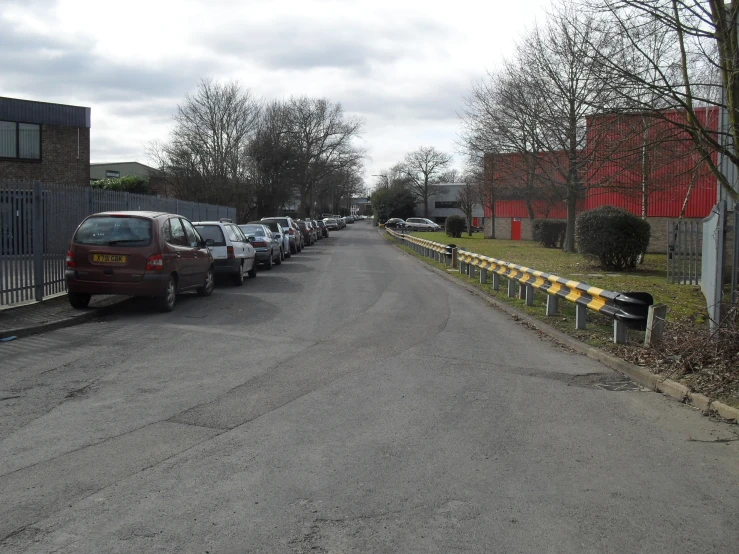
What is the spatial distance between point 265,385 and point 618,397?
3.53 m

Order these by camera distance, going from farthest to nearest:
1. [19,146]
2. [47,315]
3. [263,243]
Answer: [19,146] → [263,243] → [47,315]

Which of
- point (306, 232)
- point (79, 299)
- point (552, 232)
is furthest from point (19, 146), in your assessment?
point (552, 232)

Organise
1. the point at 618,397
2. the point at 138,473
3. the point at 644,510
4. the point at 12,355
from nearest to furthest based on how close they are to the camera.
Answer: the point at 644,510
the point at 138,473
the point at 618,397
the point at 12,355

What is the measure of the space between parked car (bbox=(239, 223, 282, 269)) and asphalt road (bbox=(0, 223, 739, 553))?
13.0m

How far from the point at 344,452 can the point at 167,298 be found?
778 centimetres

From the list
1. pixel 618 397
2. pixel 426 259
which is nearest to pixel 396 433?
pixel 618 397

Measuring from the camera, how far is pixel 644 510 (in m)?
4.20

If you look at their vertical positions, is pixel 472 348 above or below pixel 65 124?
below

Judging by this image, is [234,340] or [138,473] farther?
[234,340]

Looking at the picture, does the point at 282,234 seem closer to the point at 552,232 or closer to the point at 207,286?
the point at 207,286

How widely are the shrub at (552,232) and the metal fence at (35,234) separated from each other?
27.7 meters

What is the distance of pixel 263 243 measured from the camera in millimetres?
22828

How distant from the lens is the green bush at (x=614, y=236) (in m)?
20.4

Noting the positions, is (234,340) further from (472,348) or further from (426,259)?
(426,259)
